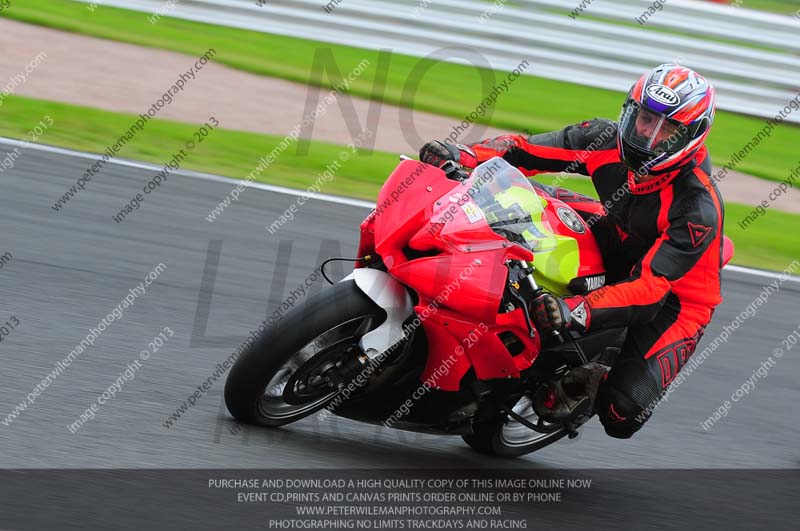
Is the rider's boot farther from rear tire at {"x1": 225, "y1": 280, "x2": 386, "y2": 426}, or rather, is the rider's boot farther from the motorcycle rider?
rear tire at {"x1": 225, "y1": 280, "x2": 386, "y2": 426}

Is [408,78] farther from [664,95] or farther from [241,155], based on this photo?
[664,95]

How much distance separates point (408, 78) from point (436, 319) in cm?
959

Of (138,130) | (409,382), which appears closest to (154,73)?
(138,130)

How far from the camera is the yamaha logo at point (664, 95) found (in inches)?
165

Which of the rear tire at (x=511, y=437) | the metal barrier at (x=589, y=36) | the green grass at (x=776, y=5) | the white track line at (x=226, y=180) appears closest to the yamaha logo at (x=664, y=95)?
the rear tire at (x=511, y=437)

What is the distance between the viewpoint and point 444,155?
173 inches

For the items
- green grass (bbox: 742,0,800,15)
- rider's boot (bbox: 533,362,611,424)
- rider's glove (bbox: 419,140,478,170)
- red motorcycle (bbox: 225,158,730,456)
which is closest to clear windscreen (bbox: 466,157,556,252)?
red motorcycle (bbox: 225,158,730,456)

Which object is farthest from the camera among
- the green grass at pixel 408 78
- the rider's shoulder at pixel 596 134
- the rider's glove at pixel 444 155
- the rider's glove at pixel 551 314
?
the green grass at pixel 408 78

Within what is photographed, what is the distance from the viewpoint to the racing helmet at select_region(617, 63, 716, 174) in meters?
4.19

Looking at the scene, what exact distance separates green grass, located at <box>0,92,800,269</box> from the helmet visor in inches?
193

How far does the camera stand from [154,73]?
39.4ft

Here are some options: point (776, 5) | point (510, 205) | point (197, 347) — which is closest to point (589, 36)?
point (776, 5)

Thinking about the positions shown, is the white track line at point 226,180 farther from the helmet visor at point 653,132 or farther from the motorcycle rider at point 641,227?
the helmet visor at point 653,132

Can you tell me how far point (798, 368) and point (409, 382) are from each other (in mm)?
3485
